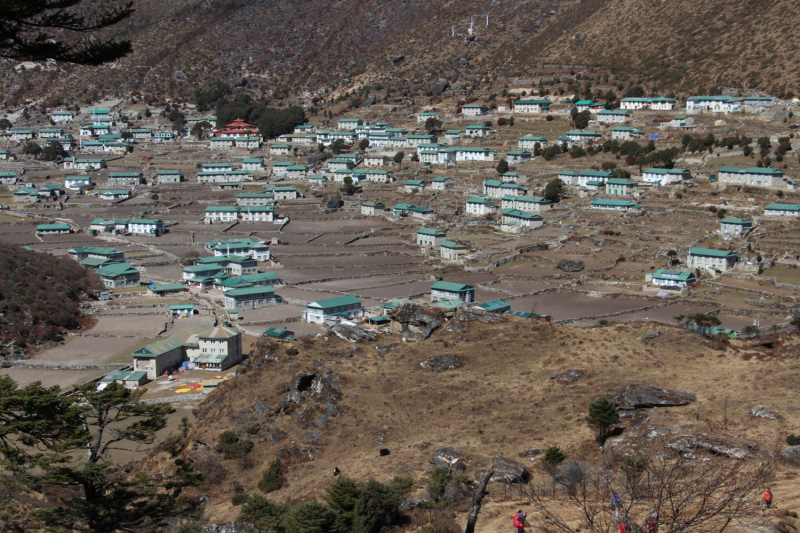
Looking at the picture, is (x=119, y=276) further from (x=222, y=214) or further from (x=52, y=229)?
(x=222, y=214)

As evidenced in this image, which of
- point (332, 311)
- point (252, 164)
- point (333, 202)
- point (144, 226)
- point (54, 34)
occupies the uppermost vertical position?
point (54, 34)

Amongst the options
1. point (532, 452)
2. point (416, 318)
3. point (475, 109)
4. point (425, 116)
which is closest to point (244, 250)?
point (416, 318)

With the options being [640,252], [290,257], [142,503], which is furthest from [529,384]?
[290,257]

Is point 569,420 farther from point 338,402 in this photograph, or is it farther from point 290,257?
point 290,257

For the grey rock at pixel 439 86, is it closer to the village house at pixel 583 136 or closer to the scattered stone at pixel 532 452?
the village house at pixel 583 136

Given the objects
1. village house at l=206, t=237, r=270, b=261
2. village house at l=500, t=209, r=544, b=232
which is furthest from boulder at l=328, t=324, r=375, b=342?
village house at l=500, t=209, r=544, b=232

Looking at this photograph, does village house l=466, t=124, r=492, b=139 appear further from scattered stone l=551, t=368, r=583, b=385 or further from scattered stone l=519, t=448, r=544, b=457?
scattered stone l=519, t=448, r=544, b=457
